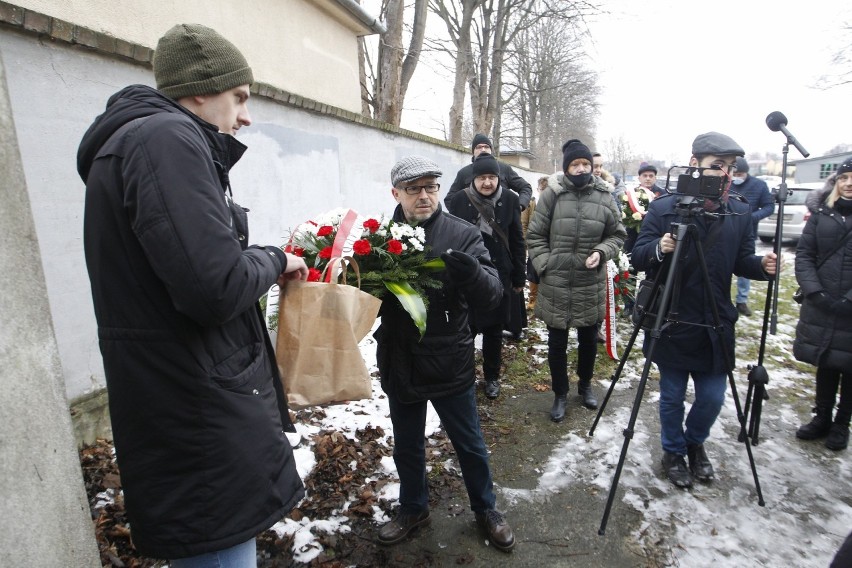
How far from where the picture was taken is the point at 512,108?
31625mm

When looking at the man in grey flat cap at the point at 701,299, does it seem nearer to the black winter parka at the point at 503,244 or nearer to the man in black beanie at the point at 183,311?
the black winter parka at the point at 503,244

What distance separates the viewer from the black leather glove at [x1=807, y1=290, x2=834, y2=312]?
11.2 feet

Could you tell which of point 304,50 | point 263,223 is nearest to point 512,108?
point 304,50


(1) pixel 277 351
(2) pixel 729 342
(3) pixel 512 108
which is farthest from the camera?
(3) pixel 512 108

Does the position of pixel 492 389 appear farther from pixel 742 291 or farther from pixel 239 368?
pixel 742 291

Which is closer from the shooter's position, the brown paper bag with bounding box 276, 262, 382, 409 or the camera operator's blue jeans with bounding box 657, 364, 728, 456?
the brown paper bag with bounding box 276, 262, 382, 409

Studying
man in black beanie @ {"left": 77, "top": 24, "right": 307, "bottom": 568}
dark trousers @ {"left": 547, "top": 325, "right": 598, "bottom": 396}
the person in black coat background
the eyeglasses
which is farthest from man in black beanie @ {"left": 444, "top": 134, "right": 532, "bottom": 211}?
man in black beanie @ {"left": 77, "top": 24, "right": 307, "bottom": 568}

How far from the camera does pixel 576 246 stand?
13.2 feet

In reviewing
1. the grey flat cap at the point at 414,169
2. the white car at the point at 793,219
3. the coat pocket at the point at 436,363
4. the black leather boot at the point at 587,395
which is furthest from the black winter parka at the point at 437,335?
the white car at the point at 793,219

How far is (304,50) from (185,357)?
269 inches

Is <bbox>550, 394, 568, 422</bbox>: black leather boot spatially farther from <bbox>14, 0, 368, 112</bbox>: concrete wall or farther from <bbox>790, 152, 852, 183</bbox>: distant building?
<bbox>790, 152, 852, 183</bbox>: distant building

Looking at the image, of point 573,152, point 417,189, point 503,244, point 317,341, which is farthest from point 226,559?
point 573,152

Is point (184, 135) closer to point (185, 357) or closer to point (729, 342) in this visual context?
point (185, 357)

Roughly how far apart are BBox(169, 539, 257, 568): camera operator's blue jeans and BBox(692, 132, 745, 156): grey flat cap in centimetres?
298
